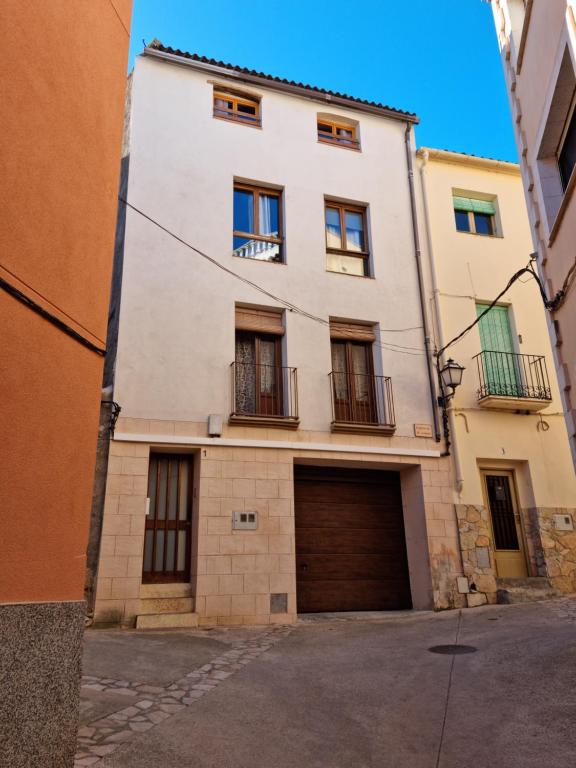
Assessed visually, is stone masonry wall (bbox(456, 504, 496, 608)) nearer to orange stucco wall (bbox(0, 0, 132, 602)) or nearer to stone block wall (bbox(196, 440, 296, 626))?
stone block wall (bbox(196, 440, 296, 626))

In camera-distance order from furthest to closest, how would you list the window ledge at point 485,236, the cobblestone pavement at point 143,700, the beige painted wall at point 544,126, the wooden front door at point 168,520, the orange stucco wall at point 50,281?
the window ledge at point 485,236 < the wooden front door at point 168,520 < the beige painted wall at point 544,126 < the cobblestone pavement at point 143,700 < the orange stucco wall at point 50,281

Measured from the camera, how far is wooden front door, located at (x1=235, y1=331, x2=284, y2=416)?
10266mm

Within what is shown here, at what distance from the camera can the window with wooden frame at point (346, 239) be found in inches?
466

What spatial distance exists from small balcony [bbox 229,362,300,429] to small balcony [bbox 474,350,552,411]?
3.81 metres

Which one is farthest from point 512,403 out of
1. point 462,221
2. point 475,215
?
point 475,215

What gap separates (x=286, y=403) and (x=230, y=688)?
19.0 ft

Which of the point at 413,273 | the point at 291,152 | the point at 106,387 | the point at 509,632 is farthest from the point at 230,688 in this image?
the point at 291,152

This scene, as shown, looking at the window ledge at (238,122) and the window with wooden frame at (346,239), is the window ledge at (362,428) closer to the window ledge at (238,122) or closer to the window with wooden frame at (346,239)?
the window with wooden frame at (346,239)

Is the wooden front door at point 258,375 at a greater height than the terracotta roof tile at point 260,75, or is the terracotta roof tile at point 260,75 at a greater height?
the terracotta roof tile at point 260,75

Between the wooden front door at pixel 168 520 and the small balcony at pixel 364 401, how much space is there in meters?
2.87

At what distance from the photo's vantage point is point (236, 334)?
1069 centimetres

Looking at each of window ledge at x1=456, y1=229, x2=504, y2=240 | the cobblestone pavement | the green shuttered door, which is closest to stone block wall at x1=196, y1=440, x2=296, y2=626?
the cobblestone pavement

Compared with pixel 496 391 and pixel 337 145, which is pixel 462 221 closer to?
pixel 337 145

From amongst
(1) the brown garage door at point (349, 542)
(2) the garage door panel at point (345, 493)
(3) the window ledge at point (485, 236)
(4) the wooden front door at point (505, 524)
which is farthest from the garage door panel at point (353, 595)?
(3) the window ledge at point (485, 236)
